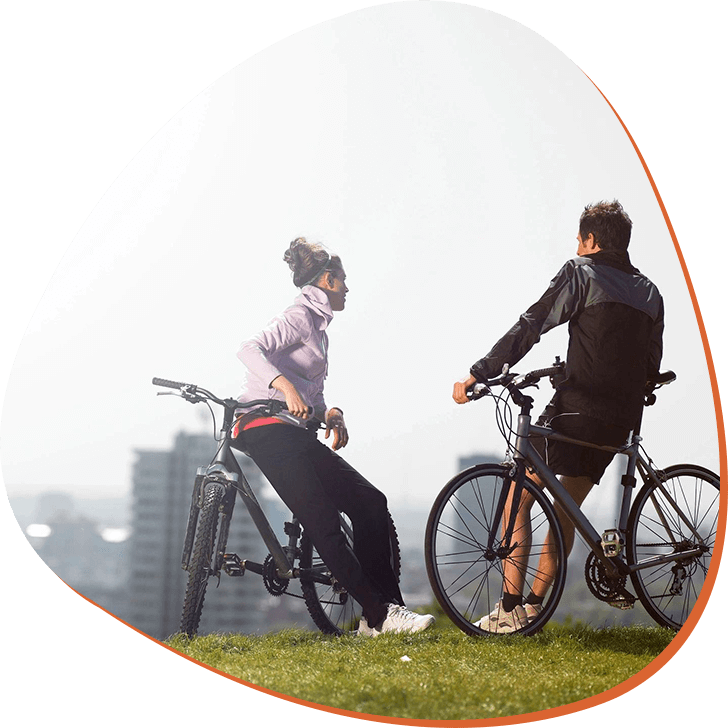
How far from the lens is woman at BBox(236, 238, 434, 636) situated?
12.9 ft

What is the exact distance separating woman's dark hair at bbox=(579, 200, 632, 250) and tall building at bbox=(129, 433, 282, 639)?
1.75 m

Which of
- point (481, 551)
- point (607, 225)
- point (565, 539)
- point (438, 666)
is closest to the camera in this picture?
point (438, 666)

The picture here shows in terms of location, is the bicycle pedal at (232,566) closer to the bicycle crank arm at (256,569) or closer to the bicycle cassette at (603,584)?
the bicycle crank arm at (256,569)

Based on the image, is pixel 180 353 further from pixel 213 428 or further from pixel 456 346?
pixel 456 346

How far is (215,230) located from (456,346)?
3.79ft

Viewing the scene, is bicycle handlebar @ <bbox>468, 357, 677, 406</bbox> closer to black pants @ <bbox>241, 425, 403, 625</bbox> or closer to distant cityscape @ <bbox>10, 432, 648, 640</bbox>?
distant cityscape @ <bbox>10, 432, 648, 640</bbox>

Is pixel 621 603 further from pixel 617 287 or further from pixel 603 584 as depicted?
pixel 617 287

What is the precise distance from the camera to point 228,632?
3.94 m

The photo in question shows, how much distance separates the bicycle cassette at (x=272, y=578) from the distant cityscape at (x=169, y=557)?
21 millimetres

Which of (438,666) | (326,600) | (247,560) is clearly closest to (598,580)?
(438,666)

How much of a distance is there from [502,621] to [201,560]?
1.25 meters

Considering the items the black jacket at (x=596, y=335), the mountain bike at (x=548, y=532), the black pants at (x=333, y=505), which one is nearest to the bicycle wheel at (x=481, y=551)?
the mountain bike at (x=548, y=532)

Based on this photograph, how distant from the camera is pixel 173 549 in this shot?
13.0ft

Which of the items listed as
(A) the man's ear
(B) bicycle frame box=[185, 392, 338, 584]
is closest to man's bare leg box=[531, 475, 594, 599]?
(B) bicycle frame box=[185, 392, 338, 584]
